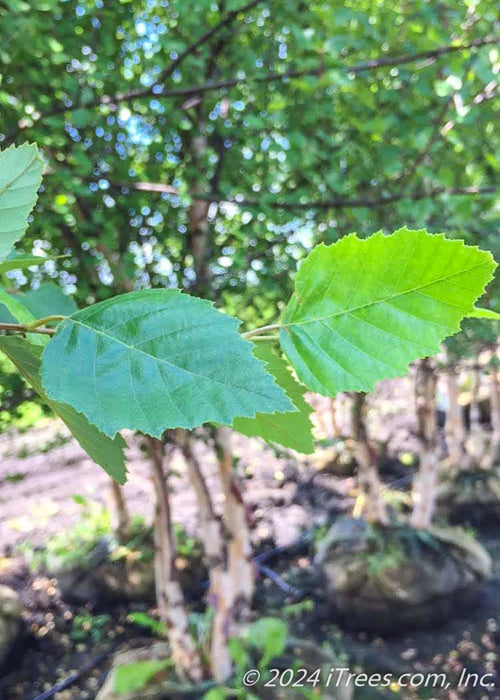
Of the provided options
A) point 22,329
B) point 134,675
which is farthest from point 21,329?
point 134,675

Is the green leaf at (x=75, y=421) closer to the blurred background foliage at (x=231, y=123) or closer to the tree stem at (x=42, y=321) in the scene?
the tree stem at (x=42, y=321)

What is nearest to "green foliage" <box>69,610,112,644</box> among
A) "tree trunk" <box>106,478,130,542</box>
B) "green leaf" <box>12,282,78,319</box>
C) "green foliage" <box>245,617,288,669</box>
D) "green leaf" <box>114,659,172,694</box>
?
"tree trunk" <box>106,478,130,542</box>

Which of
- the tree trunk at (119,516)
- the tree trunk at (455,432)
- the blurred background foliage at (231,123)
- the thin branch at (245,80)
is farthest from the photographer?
the tree trunk at (455,432)

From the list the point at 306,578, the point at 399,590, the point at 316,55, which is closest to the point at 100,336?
the point at 316,55

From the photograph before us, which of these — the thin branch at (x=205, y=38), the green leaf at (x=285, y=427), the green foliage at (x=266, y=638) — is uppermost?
the thin branch at (x=205, y=38)

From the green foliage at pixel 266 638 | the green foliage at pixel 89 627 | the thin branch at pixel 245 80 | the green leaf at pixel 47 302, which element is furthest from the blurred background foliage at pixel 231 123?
the green foliage at pixel 89 627

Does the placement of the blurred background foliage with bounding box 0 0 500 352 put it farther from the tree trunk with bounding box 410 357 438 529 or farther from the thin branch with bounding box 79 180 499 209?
the tree trunk with bounding box 410 357 438 529

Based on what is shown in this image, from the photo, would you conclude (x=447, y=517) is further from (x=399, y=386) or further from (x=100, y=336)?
(x=100, y=336)

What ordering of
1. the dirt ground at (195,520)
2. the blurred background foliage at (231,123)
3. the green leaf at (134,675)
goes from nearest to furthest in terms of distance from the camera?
the blurred background foliage at (231,123) < the green leaf at (134,675) < the dirt ground at (195,520)
